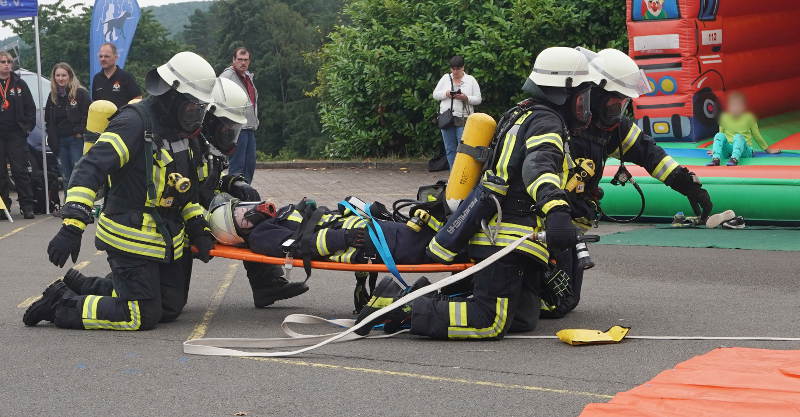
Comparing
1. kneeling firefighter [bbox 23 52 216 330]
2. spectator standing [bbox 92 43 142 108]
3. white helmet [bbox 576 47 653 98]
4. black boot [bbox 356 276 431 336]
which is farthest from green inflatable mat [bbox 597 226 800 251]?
spectator standing [bbox 92 43 142 108]

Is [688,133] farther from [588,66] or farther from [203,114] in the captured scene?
[203,114]

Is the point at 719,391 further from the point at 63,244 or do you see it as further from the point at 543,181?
the point at 63,244

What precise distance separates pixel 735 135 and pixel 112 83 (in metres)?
7.16

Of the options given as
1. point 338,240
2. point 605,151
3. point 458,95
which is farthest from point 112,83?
point 605,151

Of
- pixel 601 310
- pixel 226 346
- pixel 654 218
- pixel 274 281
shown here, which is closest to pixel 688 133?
pixel 654 218

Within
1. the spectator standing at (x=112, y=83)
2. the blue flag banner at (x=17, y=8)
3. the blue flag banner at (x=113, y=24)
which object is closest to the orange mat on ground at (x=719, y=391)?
the spectator standing at (x=112, y=83)

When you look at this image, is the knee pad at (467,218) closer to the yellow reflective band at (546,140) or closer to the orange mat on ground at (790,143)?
the yellow reflective band at (546,140)

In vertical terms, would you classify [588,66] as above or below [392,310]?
above

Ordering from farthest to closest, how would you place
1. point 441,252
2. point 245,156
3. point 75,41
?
point 75,41
point 245,156
point 441,252

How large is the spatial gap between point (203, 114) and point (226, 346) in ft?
4.54

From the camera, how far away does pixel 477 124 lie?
6.23m

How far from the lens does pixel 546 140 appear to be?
588 cm

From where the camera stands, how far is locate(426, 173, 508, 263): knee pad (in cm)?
599

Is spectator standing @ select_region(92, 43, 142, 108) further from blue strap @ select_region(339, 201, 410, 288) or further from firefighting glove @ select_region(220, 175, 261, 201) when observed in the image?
blue strap @ select_region(339, 201, 410, 288)
